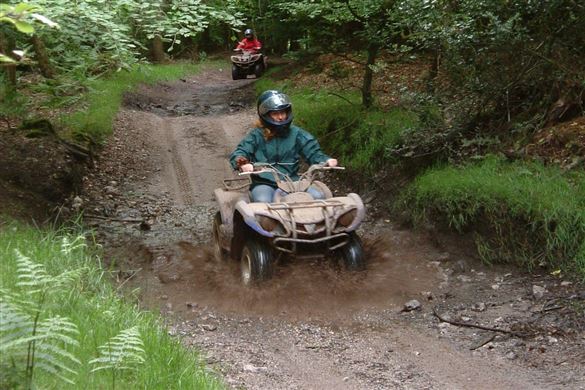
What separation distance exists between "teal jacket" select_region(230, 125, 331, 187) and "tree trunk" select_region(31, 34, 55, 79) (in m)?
5.36

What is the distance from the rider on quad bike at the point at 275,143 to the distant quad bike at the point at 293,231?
1.53ft

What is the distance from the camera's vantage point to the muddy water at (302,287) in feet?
21.2

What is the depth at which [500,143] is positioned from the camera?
8672 millimetres

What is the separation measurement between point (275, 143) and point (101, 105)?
28.7ft

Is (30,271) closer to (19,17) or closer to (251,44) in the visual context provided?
(19,17)

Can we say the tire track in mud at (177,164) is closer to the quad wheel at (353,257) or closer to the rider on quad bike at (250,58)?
the quad wheel at (353,257)

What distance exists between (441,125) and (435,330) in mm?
3824

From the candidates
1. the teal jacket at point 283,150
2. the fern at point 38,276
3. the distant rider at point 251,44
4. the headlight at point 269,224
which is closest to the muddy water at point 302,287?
the headlight at point 269,224

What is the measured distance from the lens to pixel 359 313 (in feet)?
20.8

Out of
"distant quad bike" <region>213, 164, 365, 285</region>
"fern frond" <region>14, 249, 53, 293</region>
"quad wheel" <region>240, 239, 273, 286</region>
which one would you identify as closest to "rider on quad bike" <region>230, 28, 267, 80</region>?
"distant quad bike" <region>213, 164, 365, 285</region>

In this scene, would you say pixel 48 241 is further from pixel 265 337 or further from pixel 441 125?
pixel 441 125

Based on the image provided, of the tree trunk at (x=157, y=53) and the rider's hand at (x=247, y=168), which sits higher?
the rider's hand at (x=247, y=168)

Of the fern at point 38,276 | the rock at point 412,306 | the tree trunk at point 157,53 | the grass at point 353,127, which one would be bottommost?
the tree trunk at point 157,53

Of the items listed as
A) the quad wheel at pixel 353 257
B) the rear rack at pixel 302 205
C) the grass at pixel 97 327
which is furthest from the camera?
the quad wheel at pixel 353 257
